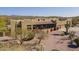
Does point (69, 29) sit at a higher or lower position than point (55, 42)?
higher

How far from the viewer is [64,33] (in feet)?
6.23

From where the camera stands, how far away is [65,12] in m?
1.89

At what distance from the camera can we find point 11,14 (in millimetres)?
1875

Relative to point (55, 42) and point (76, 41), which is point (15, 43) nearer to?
point (55, 42)

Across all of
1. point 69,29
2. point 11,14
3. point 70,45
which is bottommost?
point 70,45

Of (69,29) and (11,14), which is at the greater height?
(11,14)

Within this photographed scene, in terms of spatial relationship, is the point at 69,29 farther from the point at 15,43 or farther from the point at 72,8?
the point at 15,43

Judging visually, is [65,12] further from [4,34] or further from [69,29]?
[4,34]
